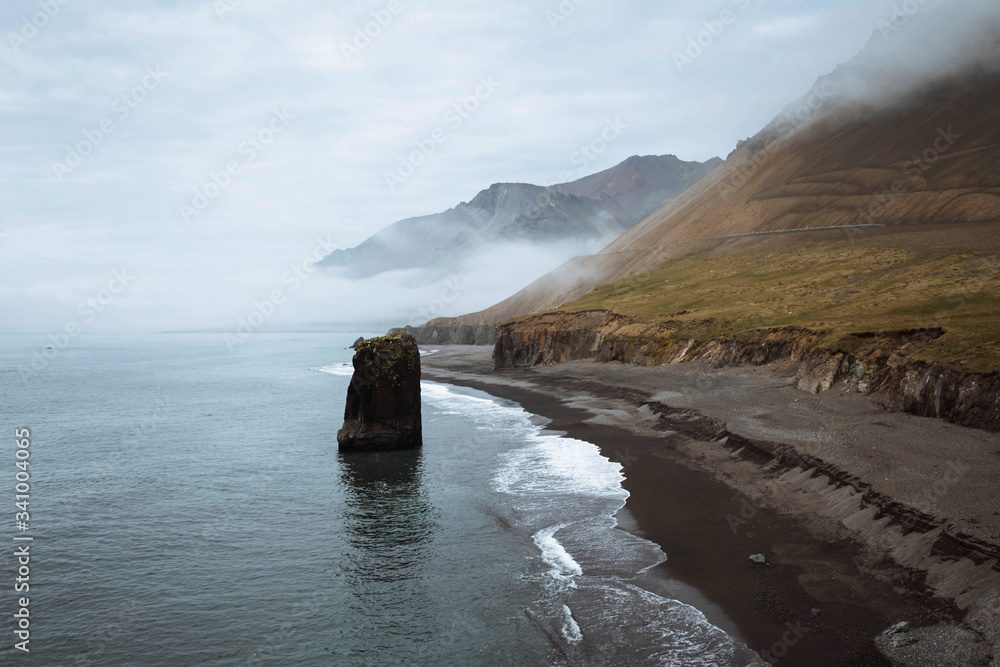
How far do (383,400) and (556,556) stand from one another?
71.0 feet

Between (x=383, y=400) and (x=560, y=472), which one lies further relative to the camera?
(x=383, y=400)

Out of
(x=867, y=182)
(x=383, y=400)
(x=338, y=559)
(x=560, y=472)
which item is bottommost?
(x=338, y=559)

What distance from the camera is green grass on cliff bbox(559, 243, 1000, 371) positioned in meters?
38.3

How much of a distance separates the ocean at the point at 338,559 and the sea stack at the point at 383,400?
1.98 meters

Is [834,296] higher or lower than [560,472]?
higher

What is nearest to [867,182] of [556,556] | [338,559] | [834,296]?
[834,296]

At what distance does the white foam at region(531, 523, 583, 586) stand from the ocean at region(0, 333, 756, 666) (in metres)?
0.10

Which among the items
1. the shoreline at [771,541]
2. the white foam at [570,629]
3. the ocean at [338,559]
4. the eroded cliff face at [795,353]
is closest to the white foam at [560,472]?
the ocean at [338,559]

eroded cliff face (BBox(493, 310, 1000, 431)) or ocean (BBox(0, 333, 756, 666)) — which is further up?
eroded cliff face (BBox(493, 310, 1000, 431))

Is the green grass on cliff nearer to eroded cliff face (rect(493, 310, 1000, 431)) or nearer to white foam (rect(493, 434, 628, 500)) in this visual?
eroded cliff face (rect(493, 310, 1000, 431))

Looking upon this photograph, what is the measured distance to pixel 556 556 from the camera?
818 inches

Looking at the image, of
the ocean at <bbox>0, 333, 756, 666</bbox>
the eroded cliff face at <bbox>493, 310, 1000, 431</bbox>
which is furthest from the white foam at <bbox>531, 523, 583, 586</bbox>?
the eroded cliff face at <bbox>493, 310, 1000, 431</bbox>

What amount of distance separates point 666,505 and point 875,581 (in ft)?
30.8

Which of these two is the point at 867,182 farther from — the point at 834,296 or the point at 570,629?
the point at 570,629
